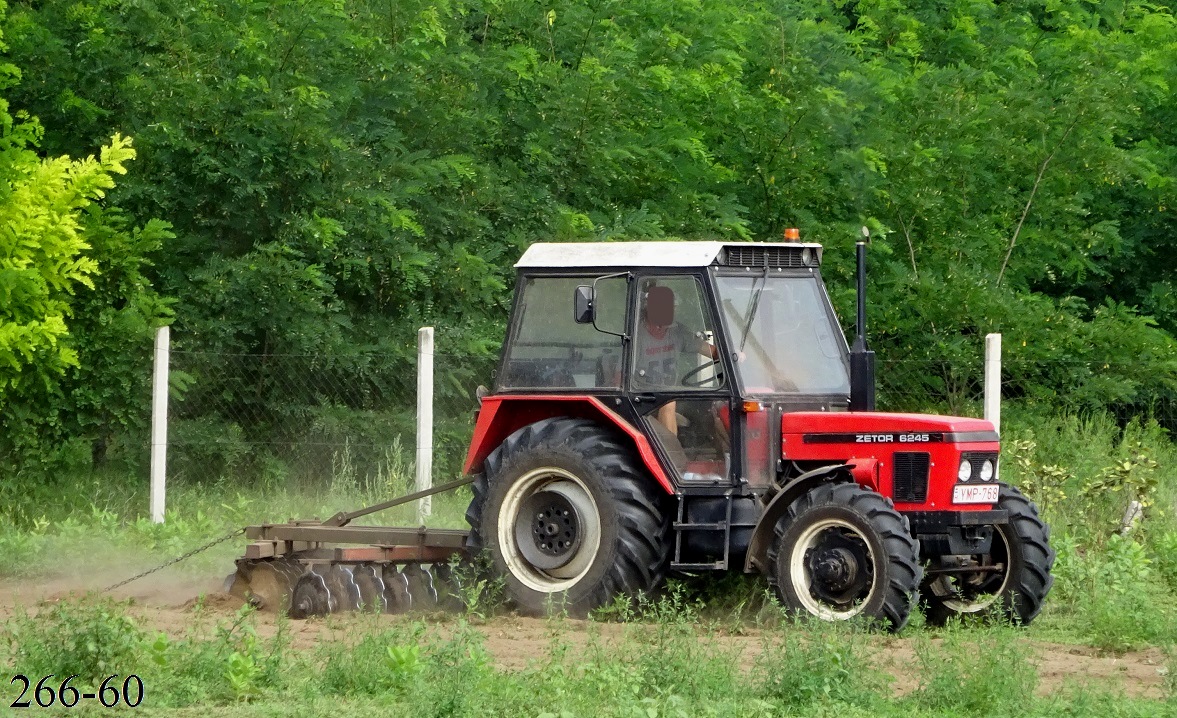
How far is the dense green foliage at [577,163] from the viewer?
1535 centimetres

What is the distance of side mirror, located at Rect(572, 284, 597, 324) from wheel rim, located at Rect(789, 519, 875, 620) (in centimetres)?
172

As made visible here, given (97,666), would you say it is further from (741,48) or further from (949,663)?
(741,48)

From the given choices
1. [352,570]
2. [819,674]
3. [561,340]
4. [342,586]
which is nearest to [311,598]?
[342,586]

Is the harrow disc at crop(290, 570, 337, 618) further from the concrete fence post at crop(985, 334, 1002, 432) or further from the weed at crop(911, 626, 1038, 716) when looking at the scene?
the concrete fence post at crop(985, 334, 1002, 432)

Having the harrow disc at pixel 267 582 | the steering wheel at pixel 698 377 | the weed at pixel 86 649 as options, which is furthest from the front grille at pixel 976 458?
the weed at pixel 86 649

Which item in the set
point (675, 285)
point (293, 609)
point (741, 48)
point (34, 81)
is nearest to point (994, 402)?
point (675, 285)

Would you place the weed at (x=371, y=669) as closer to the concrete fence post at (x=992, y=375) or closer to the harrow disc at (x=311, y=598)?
the harrow disc at (x=311, y=598)

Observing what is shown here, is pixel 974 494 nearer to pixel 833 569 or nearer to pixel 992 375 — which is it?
pixel 833 569

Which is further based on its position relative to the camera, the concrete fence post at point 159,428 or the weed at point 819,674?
the concrete fence post at point 159,428

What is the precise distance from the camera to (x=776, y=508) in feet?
29.7

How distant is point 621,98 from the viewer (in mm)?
17109

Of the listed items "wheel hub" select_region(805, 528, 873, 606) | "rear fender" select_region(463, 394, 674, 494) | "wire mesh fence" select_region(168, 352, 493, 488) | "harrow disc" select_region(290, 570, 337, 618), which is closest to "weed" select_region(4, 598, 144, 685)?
"harrow disc" select_region(290, 570, 337, 618)

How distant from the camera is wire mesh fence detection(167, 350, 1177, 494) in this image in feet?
46.9

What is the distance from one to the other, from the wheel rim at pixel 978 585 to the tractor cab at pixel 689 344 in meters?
1.22
